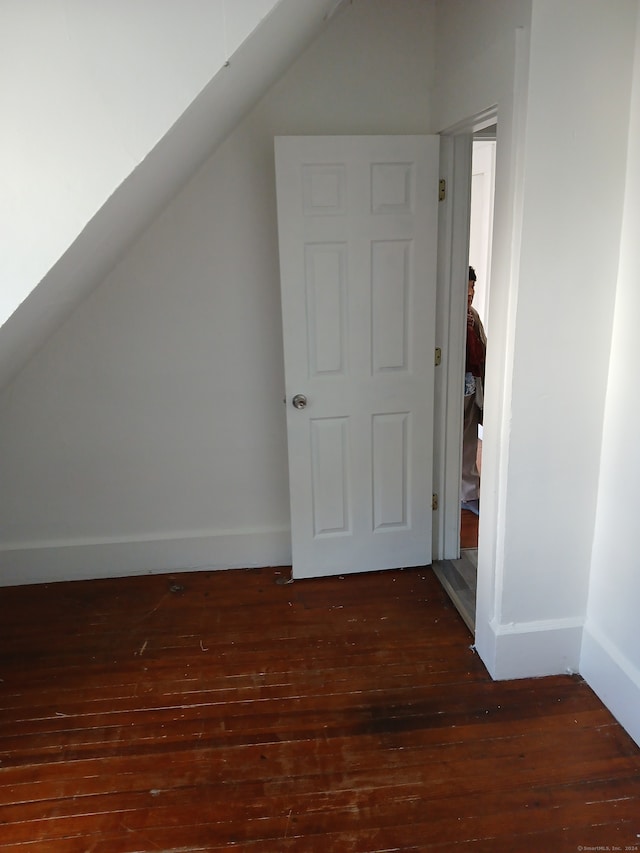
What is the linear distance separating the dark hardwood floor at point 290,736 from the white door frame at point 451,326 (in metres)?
0.43

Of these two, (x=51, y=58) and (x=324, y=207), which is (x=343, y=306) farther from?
(x=51, y=58)

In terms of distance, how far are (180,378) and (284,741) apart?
5.29ft

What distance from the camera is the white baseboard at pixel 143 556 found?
10.1ft

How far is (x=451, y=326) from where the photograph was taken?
2.89m

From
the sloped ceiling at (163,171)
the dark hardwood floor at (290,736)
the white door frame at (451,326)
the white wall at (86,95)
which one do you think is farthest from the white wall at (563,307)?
the white wall at (86,95)

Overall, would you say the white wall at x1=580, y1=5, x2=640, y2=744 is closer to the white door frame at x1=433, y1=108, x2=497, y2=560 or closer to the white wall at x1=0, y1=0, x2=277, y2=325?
the white door frame at x1=433, y1=108, x2=497, y2=560

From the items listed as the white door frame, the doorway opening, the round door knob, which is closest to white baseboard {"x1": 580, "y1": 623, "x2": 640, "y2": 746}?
the doorway opening

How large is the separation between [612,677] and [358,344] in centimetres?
160

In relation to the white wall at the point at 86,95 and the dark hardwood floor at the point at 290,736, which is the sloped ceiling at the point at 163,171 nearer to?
the white wall at the point at 86,95

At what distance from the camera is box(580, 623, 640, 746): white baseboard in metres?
2.02

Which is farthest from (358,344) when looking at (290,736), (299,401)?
(290,736)

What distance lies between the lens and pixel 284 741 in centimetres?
206

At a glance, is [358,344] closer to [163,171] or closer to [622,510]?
[163,171]

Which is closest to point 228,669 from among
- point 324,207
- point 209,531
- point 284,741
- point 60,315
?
point 284,741
